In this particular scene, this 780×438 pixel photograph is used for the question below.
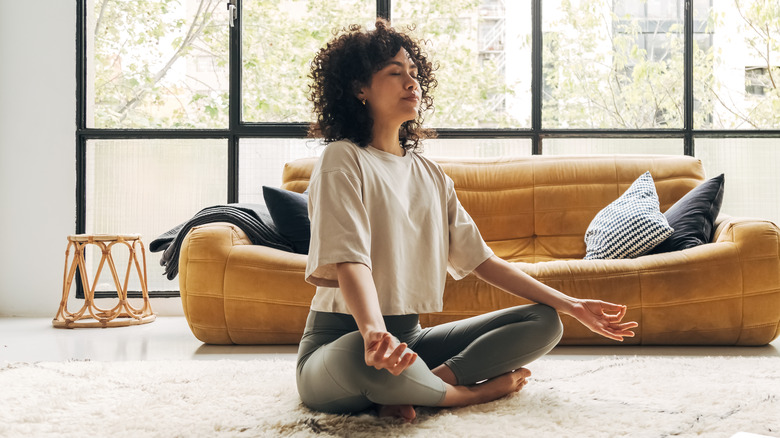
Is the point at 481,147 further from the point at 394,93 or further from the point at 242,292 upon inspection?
the point at 394,93

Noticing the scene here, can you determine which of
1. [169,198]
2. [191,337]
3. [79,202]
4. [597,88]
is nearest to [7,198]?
[79,202]

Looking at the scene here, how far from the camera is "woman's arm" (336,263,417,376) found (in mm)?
1212

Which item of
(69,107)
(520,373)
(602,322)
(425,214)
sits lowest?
(520,373)

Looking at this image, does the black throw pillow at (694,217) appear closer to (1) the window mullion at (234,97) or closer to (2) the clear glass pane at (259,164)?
(2) the clear glass pane at (259,164)

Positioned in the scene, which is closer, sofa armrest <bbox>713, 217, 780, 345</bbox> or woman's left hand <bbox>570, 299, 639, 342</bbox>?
woman's left hand <bbox>570, 299, 639, 342</bbox>

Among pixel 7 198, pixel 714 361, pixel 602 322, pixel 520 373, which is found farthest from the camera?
pixel 7 198

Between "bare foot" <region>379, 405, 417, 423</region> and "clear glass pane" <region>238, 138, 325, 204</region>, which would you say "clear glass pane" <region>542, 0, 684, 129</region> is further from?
"bare foot" <region>379, 405, 417, 423</region>

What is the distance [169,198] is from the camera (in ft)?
14.0

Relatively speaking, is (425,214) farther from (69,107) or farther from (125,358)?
(69,107)

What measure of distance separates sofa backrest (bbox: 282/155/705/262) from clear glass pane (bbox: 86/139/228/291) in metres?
0.80

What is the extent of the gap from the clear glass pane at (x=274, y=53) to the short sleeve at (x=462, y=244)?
2.65 m

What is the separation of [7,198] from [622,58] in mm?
3959

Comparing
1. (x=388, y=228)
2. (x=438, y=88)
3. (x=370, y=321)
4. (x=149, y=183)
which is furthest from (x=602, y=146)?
(x=370, y=321)

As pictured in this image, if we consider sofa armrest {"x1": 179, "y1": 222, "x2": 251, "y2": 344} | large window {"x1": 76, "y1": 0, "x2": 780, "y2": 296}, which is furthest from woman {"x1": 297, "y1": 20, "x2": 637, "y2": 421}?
large window {"x1": 76, "y1": 0, "x2": 780, "y2": 296}
